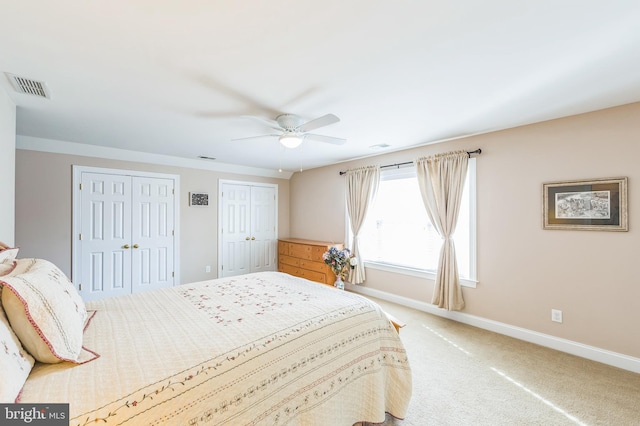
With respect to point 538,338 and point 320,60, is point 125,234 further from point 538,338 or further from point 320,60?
point 538,338

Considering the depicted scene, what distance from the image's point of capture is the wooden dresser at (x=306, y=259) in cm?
475

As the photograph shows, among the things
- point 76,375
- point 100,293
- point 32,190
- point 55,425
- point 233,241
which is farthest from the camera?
point 233,241

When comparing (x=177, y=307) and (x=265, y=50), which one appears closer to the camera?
(x=265, y=50)

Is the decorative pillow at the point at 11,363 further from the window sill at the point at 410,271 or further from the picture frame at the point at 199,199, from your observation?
the picture frame at the point at 199,199

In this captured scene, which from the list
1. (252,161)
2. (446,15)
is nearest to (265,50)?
(446,15)

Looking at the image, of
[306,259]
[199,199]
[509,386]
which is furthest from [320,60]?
[199,199]

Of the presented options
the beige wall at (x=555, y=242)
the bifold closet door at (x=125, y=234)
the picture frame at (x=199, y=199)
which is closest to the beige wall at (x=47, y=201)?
the bifold closet door at (x=125, y=234)

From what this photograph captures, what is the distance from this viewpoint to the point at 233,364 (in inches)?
49.4

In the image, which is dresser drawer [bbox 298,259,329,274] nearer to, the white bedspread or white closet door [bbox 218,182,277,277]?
white closet door [bbox 218,182,277,277]

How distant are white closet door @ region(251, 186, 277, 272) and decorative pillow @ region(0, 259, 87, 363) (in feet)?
14.7

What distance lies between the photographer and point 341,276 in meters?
3.26

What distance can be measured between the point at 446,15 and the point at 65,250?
5143 millimetres

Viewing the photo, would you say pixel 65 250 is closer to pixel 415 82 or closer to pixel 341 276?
pixel 341 276

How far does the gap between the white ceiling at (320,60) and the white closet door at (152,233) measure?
1.61m
